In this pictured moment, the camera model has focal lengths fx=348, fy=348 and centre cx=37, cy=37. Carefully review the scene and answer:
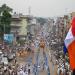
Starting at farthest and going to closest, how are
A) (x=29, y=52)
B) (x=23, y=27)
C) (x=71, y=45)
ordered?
1. (x=23, y=27)
2. (x=29, y=52)
3. (x=71, y=45)

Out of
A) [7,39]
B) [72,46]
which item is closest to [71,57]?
[72,46]

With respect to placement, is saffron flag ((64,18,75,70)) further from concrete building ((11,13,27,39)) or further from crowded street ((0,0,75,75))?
concrete building ((11,13,27,39))

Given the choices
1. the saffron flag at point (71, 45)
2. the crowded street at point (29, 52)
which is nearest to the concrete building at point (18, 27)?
the crowded street at point (29, 52)

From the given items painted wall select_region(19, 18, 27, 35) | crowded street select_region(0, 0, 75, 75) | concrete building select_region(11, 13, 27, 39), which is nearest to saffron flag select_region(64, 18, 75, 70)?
crowded street select_region(0, 0, 75, 75)

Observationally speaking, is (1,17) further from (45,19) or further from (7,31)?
(45,19)

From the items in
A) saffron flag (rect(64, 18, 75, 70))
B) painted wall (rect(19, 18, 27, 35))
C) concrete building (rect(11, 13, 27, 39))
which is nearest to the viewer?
saffron flag (rect(64, 18, 75, 70))

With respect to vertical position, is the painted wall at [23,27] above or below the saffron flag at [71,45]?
below

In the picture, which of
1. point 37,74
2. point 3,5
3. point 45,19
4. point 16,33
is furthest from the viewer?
point 45,19

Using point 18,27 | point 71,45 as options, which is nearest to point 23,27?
point 18,27

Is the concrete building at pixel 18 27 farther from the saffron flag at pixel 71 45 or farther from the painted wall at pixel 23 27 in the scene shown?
the saffron flag at pixel 71 45

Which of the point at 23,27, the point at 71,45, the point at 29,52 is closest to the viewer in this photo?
the point at 71,45

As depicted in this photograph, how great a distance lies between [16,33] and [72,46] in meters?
63.0

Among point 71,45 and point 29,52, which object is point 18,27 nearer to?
point 29,52

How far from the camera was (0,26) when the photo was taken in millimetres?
52000
